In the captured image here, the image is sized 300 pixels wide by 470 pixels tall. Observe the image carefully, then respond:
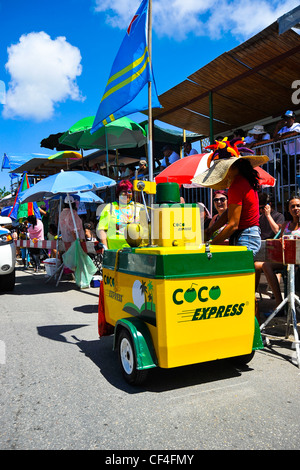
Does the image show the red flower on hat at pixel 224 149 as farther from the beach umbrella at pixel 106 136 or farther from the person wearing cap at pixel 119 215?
the beach umbrella at pixel 106 136

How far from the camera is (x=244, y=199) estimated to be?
152 inches

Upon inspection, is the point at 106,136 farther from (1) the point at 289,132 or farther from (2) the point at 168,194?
(2) the point at 168,194

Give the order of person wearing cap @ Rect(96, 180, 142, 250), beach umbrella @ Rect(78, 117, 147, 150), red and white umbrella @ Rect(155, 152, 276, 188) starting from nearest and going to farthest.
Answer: person wearing cap @ Rect(96, 180, 142, 250)
red and white umbrella @ Rect(155, 152, 276, 188)
beach umbrella @ Rect(78, 117, 147, 150)

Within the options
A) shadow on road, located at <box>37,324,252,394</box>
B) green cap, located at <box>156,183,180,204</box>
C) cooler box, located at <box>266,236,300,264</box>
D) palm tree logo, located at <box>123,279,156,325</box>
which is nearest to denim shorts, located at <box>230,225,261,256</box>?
cooler box, located at <box>266,236,300,264</box>

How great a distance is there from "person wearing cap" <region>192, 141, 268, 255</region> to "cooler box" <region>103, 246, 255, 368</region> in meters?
0.54

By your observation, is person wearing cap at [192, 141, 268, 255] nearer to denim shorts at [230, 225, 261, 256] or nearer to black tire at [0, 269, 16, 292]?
denim shorts at [230, 225, 261, 256]

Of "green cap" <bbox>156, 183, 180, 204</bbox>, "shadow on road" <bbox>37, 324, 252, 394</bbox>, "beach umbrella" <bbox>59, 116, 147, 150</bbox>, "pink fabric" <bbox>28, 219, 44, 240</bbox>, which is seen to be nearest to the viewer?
"shadow on road" <bbox>37, 324, 252, 394</bbox>

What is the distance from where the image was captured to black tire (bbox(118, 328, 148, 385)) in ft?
10.1

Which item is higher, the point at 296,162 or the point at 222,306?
the point at 296,162

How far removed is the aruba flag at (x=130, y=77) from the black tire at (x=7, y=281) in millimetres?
3674

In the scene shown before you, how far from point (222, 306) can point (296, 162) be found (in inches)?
222

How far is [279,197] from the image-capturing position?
8344mm
